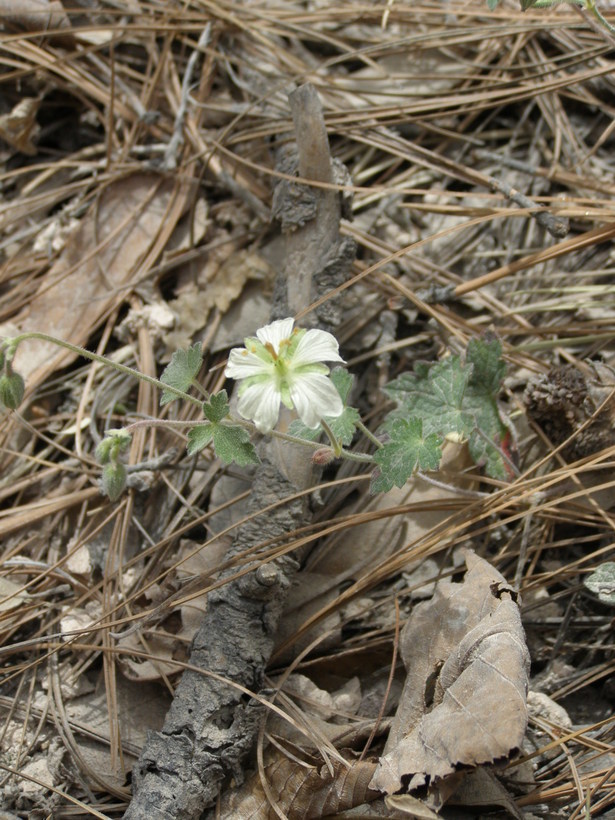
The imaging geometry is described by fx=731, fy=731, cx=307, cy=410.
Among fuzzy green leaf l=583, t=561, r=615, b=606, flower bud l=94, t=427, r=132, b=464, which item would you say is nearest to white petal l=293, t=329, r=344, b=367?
flower bud l=94, t=427, r=132, b=464

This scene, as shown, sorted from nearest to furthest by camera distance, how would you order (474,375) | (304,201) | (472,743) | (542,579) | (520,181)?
1. (472,743)
2. (542,579)
3. (474,375)
4. (304,201)
5. (520,181)

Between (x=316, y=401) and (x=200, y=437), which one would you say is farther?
(x=200, y=437)

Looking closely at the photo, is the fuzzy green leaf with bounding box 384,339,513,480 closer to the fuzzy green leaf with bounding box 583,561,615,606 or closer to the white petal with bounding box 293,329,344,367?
the fuzzy green leaf with bounding box 583,561,615,606

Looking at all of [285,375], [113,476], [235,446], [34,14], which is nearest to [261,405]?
[285,375]

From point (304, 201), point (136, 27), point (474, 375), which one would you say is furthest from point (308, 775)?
point (136, 27)

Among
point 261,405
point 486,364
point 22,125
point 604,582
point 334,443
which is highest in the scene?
point 22,125

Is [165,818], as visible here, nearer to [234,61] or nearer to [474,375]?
[474,375]

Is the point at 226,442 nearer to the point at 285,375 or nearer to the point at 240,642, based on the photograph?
the point at 285,375
